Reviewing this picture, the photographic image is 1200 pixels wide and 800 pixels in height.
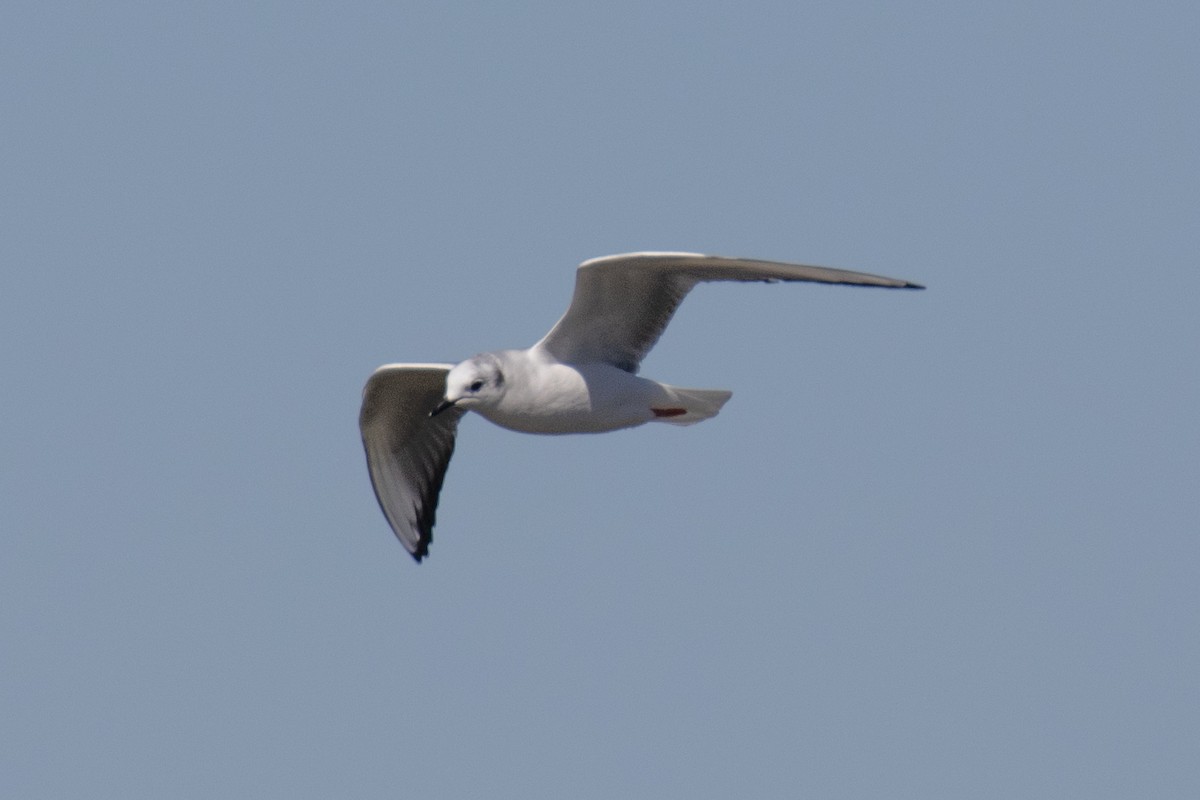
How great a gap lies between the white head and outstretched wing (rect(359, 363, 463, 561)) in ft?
6.94

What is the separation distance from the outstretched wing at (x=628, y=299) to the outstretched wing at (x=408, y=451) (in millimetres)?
2193

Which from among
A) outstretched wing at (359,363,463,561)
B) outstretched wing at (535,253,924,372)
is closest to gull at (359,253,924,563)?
outstretched wing at (535,253,924,372)

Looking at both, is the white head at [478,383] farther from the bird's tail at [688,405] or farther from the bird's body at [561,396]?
the bird's tail at [688,405]

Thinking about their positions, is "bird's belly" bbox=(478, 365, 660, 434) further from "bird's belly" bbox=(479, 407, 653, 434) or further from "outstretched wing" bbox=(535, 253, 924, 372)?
"outstretched wing" bbox=(535, 253, 924, 372)

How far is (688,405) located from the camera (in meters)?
12.2

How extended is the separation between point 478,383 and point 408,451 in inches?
111

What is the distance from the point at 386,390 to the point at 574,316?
2555 millimetres

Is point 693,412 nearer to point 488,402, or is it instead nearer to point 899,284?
point 488,402

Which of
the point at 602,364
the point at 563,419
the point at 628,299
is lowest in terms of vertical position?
the point at 563,419

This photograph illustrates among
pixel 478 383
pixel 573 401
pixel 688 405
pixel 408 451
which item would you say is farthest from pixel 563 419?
pixel 408 451

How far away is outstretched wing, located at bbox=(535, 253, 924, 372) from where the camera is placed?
36.0ft

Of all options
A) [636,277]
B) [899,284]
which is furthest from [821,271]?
[636,277]

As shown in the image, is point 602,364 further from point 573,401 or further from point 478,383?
point 478,383

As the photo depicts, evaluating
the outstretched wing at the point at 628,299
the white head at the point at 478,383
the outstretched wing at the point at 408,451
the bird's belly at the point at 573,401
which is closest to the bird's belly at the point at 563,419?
the bird's belly at the point at 573,401
